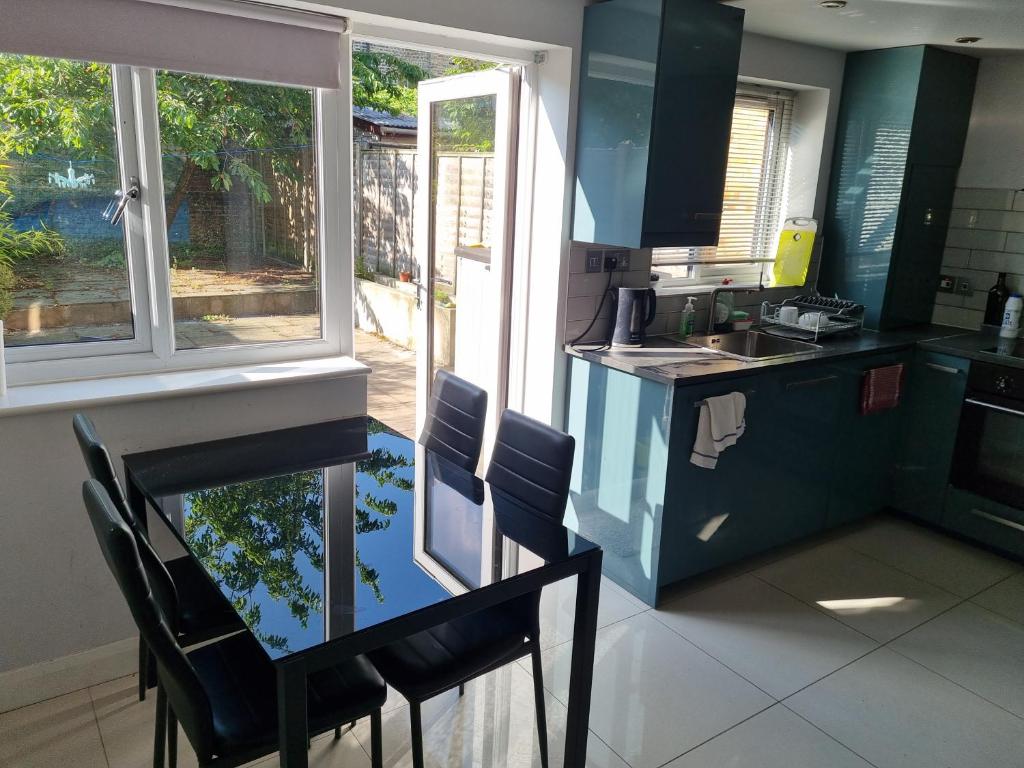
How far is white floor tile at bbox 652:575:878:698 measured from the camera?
8.91 ft

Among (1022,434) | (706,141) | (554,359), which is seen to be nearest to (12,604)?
(554,359)

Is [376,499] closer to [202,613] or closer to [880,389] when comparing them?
[202,613]

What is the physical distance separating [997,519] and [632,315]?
193 centimetres

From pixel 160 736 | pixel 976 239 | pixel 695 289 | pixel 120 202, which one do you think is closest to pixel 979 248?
pixel 976 239

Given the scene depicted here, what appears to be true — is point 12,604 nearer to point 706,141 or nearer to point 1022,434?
point 706,141

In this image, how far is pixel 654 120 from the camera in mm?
2834

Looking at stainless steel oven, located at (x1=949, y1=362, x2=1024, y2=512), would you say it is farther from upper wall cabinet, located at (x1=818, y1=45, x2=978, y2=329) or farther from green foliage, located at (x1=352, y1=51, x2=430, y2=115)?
green foliage, located at (x1=352, y1=51, x2=430, y2=115)

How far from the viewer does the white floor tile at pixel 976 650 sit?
2676mm

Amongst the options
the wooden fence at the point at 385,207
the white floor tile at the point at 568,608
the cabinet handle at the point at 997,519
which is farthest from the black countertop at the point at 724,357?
the wooden fence at the point at 385,207

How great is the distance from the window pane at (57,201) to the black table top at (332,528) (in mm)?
544

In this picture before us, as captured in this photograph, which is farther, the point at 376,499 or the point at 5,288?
the point at 5,288

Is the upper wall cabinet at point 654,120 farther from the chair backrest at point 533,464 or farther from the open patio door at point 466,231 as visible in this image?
the chair backrest at point 533,464

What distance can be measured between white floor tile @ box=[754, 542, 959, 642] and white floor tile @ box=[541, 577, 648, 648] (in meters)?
0.66

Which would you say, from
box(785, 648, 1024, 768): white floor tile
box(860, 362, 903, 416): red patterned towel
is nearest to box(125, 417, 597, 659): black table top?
box(785, 648, 1024, 768): white floor tile
